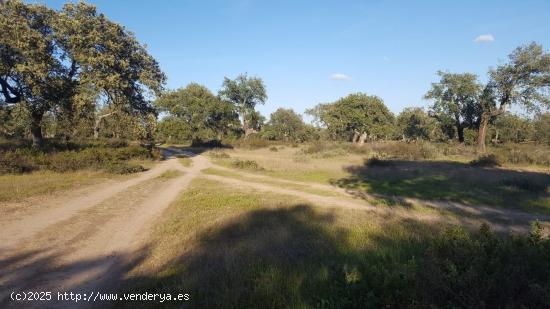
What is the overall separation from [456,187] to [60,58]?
27.7m

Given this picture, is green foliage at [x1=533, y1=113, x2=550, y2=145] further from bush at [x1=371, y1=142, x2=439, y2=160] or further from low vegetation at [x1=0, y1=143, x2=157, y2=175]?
low vegetation at [x1=0, y1=143, x2=157, y2=175]

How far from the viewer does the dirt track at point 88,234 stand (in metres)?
6.97

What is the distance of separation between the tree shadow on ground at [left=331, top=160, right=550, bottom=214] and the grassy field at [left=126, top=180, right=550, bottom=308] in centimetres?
619

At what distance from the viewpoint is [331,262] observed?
7121mm

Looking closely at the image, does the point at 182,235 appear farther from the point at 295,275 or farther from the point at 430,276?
the point at 430,276

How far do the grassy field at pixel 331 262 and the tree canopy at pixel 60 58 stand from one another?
17.6m

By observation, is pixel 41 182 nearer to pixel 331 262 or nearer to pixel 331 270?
pixel 331 262

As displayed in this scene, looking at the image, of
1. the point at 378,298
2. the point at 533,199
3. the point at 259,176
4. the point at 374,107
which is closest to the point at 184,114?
the point at 374,107

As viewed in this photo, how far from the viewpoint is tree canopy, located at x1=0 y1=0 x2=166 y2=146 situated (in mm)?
22609

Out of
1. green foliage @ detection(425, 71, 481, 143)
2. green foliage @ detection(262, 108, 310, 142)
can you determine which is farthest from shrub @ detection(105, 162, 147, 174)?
green foliage @ detection(262, 108, 310, 142)

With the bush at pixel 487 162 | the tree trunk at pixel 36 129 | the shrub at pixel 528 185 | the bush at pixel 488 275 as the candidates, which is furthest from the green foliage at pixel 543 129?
the tree trunk at pixel 36 129

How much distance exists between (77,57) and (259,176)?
1550 centimetres

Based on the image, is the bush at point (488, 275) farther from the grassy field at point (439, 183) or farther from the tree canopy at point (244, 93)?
the tree canopy at point (244, 93)

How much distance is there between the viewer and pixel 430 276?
460cm
